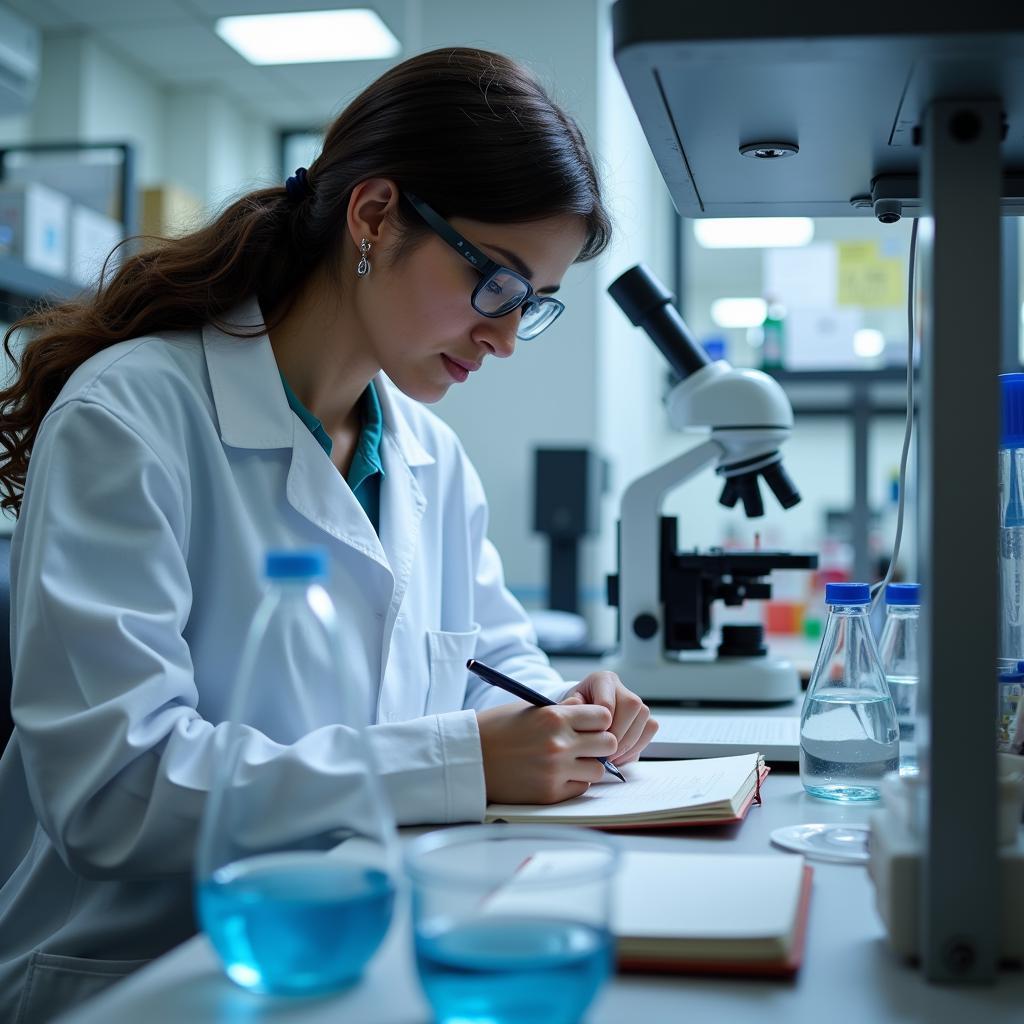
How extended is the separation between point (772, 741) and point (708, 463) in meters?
0.57

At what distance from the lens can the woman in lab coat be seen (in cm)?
86

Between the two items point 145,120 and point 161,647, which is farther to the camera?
point 145,120

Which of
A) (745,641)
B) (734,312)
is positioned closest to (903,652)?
(745,641)

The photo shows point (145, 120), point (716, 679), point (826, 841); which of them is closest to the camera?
point (826, 841)

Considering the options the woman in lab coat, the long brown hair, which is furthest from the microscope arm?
the long brown hair

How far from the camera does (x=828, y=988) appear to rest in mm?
576

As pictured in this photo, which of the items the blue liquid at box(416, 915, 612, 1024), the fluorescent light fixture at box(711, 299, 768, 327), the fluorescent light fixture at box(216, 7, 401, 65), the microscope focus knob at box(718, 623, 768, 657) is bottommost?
the blue liquid at box(416, 915, 612, 1024)

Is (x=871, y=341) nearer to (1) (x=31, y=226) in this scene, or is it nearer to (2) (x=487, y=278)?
(1) (x=31, y=226)

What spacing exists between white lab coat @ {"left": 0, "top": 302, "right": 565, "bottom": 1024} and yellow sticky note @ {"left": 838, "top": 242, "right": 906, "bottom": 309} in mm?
2937

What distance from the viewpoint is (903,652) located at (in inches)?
47.4

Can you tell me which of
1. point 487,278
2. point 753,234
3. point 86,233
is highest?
point 753,234

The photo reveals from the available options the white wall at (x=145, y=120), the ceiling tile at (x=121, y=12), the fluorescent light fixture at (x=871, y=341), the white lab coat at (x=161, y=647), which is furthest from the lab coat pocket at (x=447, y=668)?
the ceiling tile at (x=121, y=12)

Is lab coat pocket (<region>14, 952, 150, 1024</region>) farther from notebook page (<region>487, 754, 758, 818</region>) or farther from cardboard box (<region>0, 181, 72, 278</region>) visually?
cardboard box (<region>0, 181, 72, 278</region>)

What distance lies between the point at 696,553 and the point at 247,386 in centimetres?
80
